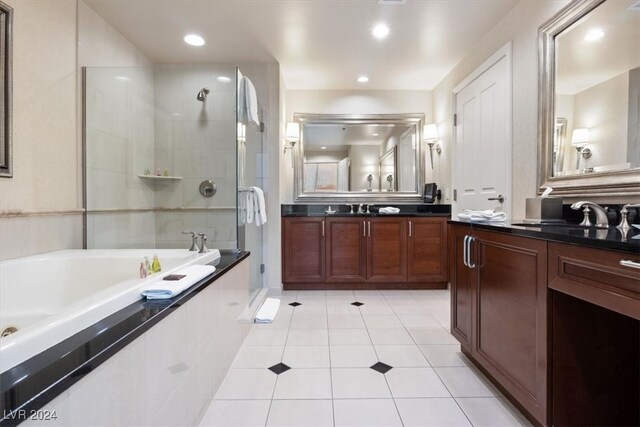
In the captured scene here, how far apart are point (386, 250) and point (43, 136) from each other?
9.82ft

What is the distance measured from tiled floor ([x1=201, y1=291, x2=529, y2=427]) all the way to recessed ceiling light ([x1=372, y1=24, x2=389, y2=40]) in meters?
2.44

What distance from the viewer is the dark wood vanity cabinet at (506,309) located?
1207 mm

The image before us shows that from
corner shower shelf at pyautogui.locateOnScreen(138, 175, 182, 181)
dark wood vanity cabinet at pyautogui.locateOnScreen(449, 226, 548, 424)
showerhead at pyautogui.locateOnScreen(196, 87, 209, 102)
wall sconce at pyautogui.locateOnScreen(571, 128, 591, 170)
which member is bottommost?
dark wood vanity cabinet at pyautogui.locateOnScreen(449, 226, 548, 424)

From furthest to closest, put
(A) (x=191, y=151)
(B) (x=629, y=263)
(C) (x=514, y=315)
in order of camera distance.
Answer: (A) (x=191, y=151) → (C) (x=514, y=315) → (B) (x=629, y=263)

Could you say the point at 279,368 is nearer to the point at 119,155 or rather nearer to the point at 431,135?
the point at 119,155

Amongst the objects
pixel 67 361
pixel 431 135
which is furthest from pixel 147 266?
Answer: pixel 431 135

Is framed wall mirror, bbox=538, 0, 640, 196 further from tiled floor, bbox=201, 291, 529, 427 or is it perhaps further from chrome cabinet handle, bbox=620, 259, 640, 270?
tiled floor, bbox=201, 291, 529, 427

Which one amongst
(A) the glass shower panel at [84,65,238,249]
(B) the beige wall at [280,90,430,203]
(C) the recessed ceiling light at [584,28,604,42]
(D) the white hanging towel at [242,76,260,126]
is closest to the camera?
(C) the recessed ceiling light at [584,28,604,42]

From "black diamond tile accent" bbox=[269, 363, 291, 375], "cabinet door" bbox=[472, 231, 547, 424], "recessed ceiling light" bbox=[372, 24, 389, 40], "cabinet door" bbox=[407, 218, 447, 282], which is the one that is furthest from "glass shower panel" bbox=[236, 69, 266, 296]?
"cabinet door" bbox=[472, 231, 547, 424]

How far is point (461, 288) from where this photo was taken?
185 centimetres

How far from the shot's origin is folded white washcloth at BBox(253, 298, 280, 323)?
2.48 metres

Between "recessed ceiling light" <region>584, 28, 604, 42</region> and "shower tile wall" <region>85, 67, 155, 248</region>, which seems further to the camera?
"shower tile wall" <region>85, 67, 155, 248</region>

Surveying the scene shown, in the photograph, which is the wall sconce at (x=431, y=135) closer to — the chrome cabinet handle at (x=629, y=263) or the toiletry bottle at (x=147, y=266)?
the chrome cabinet handle at (x=629, y=263)

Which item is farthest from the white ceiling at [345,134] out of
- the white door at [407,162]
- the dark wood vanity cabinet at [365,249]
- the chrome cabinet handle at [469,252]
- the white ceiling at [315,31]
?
the chrome cabinet handle at [469,252]
